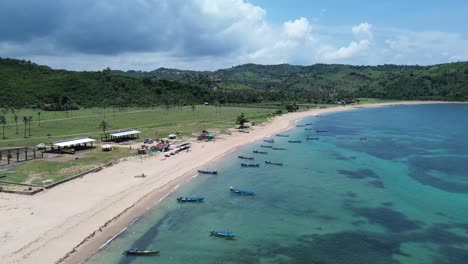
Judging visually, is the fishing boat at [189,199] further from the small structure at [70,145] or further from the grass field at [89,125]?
the grass field at [89,125]

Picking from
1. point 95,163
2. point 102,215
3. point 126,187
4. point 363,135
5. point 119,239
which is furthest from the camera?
point 363,135

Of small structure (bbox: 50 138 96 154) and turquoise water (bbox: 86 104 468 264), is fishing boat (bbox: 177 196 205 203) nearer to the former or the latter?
turquoise water (bbox: 86 104 468 264)

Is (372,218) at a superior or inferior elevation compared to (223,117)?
inferior

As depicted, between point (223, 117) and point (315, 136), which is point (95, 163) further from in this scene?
point (223, 117)

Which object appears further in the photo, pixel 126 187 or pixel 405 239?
pixel 126 187

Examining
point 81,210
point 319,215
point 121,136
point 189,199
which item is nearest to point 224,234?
point 189,199

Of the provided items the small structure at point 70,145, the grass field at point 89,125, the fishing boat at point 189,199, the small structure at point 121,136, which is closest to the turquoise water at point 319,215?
the fishing boat at point 189,199

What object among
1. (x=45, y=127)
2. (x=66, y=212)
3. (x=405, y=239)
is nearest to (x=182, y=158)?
(x=66, y=212)

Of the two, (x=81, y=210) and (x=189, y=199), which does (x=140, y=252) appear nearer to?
(x=81, y=210)
